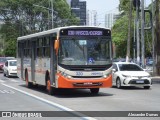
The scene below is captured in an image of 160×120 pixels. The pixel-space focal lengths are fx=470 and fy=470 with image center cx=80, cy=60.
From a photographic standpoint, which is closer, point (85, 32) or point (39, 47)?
point (85, 32)

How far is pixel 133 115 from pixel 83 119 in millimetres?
1565

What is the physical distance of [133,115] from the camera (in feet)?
43.2

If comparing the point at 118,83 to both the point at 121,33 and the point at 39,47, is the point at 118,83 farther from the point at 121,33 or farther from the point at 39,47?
the point at 121,33

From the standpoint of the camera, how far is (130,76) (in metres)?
24.5

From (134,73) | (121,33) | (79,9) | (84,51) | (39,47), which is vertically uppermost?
(79,9)

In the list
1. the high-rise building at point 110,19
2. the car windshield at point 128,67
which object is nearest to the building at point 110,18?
the high-rise building at point 110,19

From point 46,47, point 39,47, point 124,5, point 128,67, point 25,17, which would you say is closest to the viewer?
point 46,47

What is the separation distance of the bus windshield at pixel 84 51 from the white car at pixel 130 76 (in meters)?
4.79

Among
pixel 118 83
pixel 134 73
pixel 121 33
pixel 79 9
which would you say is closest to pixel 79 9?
pixel 79 9

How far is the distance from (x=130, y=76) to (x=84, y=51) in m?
5.64

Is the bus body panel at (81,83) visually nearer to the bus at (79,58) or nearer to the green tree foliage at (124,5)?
the bus at (79,58)

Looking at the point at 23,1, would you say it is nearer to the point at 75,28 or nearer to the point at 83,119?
the point at 75,28

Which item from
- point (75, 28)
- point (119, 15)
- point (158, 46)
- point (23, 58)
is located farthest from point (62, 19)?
point (75, 28)

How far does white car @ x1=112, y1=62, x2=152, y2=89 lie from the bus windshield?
479cm
